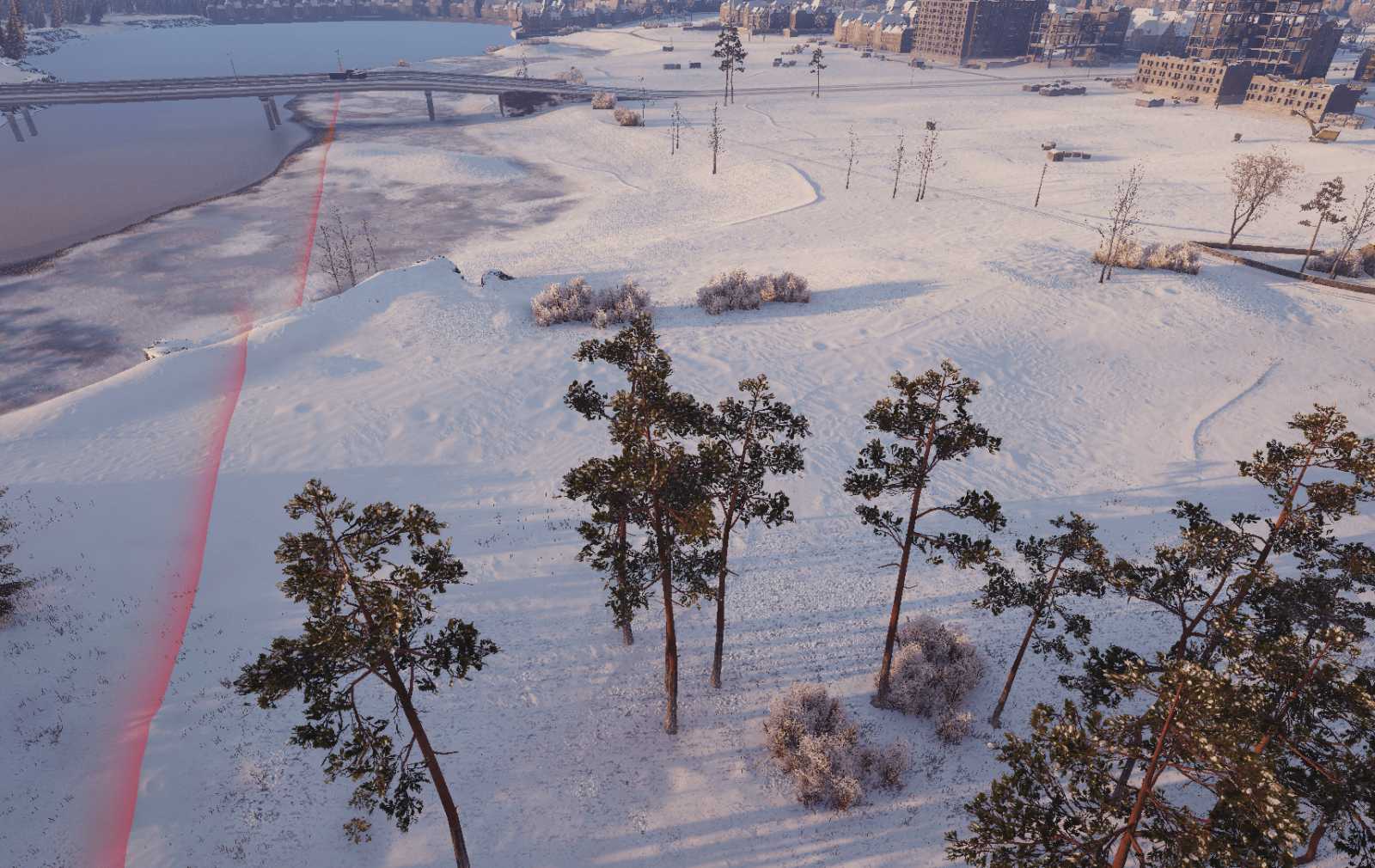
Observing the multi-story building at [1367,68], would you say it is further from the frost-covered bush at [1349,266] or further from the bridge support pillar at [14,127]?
the bridge support pillar at [14,127]

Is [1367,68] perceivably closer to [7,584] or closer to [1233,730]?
[1233,730]

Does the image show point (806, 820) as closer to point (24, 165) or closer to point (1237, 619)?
point (1237, 619)

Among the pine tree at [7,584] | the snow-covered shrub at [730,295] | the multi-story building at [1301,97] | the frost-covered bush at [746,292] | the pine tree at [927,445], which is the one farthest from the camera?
the multi-story building at [1301,97]

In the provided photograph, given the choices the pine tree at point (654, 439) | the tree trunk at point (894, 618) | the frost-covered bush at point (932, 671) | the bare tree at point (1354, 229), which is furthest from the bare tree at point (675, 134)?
the tree trunk at point (894, 618)

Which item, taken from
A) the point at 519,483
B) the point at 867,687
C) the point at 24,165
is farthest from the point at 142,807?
the point at 24,165

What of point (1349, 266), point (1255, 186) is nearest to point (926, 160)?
point (1255, 186)

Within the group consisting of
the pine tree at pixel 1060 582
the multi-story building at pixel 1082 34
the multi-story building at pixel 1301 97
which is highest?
the multi-story building at pixel 1082 34
